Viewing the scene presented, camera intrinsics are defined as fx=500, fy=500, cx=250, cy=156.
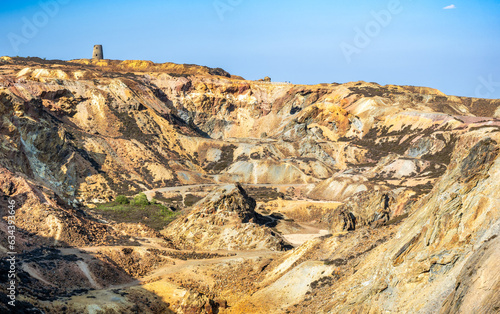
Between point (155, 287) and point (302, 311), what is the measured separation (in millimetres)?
11072

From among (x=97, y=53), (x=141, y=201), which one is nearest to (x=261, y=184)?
(x=141, y=201)

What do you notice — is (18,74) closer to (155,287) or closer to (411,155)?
(411,155)

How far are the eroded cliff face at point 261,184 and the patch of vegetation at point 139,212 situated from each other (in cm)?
394

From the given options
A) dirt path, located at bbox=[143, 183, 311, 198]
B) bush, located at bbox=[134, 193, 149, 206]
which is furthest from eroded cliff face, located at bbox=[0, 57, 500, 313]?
bush, located at bbox=[134, 193, 149, 206]

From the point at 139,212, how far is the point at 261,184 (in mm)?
33060

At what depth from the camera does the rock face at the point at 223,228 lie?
49.3 metres

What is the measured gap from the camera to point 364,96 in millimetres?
133875

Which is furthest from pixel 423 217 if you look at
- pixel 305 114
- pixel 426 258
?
pixel 305 114

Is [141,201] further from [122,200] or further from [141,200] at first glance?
[122,200]

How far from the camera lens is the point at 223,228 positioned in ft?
172

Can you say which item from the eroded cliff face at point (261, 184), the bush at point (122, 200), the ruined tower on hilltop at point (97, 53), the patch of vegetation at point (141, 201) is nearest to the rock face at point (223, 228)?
the eroded cliff face at point (261, 184)

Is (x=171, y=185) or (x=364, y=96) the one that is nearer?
(x=171, y=185)

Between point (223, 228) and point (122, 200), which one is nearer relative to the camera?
point (223, 228)

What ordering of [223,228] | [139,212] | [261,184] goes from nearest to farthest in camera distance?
[223,228] → [139,212] → [261,184]
